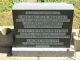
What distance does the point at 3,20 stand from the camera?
753 cm

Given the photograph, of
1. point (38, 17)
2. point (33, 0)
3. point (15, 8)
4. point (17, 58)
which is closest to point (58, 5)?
point (38, 17)

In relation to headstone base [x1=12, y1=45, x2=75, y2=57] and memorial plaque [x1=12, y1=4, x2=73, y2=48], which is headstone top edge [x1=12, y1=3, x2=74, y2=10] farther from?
headstone base [x1=12, y1=45, x2=75, y2=57]

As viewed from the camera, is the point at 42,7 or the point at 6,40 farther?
the point at 6,40

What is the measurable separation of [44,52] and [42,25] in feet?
1.94

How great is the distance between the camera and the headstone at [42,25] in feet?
20.1

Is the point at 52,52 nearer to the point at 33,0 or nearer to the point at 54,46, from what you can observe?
the point at 54,46

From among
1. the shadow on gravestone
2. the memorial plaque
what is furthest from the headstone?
the shadow on gravestone

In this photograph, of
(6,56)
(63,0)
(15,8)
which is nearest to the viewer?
(15,8)

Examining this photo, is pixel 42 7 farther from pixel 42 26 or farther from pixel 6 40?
pixel 6 40

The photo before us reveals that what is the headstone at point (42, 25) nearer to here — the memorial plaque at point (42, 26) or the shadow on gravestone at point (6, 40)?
the memorial plaque at point (42, 26)

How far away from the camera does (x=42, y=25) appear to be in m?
6.27

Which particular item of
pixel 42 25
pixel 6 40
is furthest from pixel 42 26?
pixel 6 40

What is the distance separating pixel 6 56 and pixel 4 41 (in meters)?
0.39

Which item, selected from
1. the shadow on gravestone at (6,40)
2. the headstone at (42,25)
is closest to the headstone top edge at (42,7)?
the headstone at (42,25)
